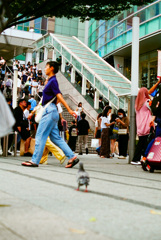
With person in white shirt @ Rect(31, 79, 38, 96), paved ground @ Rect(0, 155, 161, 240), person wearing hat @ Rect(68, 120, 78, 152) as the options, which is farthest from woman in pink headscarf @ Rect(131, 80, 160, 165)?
person in white shirt @ Rect(31, 79, 38, 96)

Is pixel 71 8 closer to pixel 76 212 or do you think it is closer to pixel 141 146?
pixel 141 146

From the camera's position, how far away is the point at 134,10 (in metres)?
29.3

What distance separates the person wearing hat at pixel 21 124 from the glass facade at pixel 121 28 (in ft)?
53.5

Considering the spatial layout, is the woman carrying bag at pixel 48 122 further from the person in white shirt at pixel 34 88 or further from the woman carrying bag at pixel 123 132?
the person in white shirt at pixel 34 88

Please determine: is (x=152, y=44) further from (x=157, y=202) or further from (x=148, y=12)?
(x=157, y=202)

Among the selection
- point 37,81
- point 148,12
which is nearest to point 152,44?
point 148,12

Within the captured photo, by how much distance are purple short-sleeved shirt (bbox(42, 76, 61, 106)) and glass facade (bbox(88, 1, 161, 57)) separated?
65.3 ft

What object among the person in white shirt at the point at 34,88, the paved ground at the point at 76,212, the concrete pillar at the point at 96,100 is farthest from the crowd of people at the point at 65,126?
the paved ground at the point at 76,212

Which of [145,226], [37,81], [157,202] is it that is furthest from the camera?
[37,81]

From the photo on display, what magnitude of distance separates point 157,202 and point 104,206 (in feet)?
2.14

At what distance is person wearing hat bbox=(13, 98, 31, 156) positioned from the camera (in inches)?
451

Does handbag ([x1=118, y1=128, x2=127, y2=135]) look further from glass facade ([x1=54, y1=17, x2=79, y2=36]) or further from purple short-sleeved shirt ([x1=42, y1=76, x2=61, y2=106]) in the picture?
glass facade ([x1=54, y1=17, x2=79, y2=36])

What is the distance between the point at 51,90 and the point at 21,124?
16.2ft

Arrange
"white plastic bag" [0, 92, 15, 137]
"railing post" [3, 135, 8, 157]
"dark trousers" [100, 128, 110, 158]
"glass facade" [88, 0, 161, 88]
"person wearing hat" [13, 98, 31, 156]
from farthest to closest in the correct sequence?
1. "glass facade" [88, 0, 161, 88]
2. "dark trousers" [100, 128, 110, 158]
3. "person wearing hat" [13, 98, 31, 156]
4. "railing post" [3, 135, 8, 157]
5. "white plastic bag" [0, 92, 15, 137]
